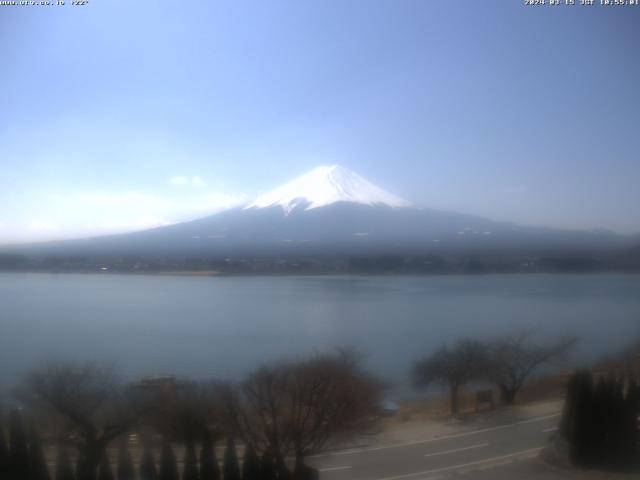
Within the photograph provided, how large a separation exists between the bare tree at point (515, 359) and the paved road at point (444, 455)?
0.66 ft

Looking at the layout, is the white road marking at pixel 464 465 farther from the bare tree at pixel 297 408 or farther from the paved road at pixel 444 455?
the bare tree at pixel 297 408

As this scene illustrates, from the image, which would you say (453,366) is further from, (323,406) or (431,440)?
(323,406)

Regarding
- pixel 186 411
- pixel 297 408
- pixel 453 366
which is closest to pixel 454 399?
pixel 453 366

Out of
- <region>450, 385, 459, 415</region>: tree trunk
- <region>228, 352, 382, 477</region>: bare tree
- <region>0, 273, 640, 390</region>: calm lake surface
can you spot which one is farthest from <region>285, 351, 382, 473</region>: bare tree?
<region>450, 385, 459, 415</region>: tree trunk

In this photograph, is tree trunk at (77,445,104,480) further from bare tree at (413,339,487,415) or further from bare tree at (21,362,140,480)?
bare tree at (413,339,487,415)

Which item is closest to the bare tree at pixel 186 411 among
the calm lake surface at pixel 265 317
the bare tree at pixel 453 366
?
the calm lake surface at pixel 265 317

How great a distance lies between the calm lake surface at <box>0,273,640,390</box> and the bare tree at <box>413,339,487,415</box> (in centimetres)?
6

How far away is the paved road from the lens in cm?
238

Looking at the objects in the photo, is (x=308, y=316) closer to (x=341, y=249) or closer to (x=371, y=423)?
(x=341, y=249)

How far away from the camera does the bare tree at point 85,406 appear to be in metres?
2.32

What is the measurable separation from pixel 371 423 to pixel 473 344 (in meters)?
0.72

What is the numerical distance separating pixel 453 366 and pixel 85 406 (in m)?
1.92

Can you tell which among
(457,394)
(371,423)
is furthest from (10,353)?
(457,394)

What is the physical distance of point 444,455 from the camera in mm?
2512
